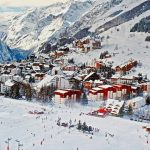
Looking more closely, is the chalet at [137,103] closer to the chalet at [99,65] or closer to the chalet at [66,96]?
the chalet at [66,96]

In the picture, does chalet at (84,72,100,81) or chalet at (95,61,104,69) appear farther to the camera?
chalet at (95,61,104,69)

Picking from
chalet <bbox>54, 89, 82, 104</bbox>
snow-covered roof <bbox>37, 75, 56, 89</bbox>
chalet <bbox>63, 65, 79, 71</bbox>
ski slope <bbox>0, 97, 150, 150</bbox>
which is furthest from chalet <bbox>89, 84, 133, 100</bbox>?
chalet <bbox>63, 65, 79, 71</bbox>

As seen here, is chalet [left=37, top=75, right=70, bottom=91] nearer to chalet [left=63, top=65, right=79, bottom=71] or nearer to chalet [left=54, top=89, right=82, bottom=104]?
chalet [left=54, top=89, right=82, bottom=104]

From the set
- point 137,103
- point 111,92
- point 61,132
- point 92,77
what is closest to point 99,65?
point 92,77

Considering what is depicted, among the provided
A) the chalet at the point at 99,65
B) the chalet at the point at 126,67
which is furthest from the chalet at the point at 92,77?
the chalet at the point at 99,65

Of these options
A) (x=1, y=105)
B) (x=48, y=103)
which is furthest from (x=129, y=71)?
(x=1, y=105)

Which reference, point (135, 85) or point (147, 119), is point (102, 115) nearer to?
point (147, 119)
